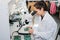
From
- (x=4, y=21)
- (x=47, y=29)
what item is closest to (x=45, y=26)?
(x=47, y=29)

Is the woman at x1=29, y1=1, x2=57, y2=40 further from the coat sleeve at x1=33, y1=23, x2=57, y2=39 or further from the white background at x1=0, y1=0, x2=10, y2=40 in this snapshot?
the white background at x1=0, y1=0, x2=10, y2=40

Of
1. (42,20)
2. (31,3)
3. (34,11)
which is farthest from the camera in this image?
(31,3)

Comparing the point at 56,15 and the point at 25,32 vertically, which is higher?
the point at 56,15

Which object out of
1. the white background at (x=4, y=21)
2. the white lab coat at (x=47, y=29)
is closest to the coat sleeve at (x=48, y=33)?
the white lab coat at (x=47, y=29)

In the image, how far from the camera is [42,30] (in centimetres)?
195

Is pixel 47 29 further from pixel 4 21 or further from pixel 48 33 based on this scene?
pixel 4 21

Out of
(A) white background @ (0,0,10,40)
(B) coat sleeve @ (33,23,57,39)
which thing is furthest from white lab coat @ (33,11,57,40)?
(A) white background @ (0,0,10,40)

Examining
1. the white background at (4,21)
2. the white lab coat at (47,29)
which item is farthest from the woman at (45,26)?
the white background at (4,21)

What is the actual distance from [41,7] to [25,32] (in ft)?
1.51

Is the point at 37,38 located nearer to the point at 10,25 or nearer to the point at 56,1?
the point at 10,25

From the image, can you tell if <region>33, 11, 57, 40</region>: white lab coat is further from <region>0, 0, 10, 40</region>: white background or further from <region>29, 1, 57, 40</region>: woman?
<region>0, 0, 10, 40</region>: white background

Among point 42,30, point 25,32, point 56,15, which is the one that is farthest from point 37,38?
point 56,15

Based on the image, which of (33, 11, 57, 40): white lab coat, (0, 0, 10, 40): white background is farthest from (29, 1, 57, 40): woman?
(0, 0, 10, 40): white background

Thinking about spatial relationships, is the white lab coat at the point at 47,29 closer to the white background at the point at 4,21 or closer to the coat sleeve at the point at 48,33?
the coat sleeve at the point at 48,33
